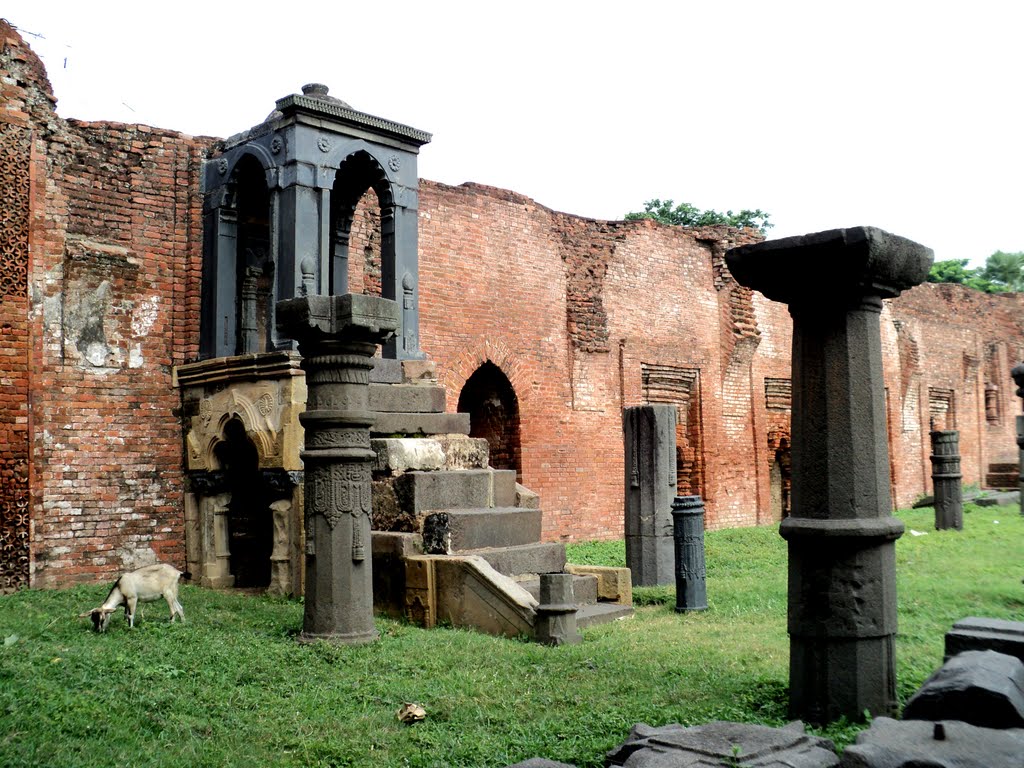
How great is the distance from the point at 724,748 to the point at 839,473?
1.34 meters

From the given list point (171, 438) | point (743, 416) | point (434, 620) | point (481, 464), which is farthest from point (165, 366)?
point (743, 416)

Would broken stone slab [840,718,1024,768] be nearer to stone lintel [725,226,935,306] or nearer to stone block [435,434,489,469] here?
stone lintel [725,226,935,306]

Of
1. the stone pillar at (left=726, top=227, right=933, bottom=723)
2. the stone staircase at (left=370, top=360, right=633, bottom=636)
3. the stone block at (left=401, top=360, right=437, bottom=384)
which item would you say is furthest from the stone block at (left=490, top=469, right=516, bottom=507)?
the stone pillar at (left=726, top=227, right=933, bottom=723)

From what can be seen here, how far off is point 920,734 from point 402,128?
7.80m

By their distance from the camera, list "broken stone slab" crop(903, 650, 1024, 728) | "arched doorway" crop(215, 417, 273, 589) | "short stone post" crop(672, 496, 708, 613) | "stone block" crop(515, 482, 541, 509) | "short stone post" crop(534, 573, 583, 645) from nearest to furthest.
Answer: "broken stone slab" crop(903, 650, 1024, 728) < "short stone post" crop(534, 573, 583, 645) < "short stone post" crop(672, 496, 708, 613) < "stone block" crop(515, 482, 541, 509) < "arched doorway" crop(215, 417, 273, 589)

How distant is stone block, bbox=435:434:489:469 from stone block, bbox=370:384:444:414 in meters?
0.35

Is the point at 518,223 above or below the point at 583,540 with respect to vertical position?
above

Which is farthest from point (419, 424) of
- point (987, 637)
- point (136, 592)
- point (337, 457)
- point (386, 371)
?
point (987, 637)

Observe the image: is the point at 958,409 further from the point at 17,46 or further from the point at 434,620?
the point at 17,46

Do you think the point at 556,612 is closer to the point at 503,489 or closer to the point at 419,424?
the point at 503,489

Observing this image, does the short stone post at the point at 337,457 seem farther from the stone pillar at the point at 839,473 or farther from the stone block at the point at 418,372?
the stone pillar at the point at 839,473

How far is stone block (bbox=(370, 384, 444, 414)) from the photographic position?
8484mm

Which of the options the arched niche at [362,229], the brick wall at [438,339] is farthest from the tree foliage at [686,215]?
the arched niche at [362,229]

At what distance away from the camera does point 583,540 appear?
46.2 ft
